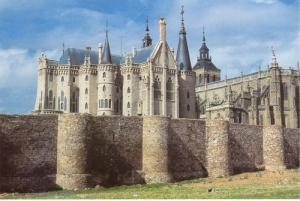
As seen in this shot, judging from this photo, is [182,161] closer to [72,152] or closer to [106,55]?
[72,152]

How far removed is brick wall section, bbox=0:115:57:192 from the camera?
2628 centimetres

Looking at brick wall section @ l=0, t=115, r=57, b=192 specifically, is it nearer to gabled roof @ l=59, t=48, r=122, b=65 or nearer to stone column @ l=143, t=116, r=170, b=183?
stone column @ l=143, t=116, r=170, b=183

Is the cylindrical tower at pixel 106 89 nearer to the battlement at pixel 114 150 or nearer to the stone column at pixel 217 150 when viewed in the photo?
the battlement at pixel 114 150

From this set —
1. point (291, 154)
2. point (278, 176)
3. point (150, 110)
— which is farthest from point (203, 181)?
point (150, 110)

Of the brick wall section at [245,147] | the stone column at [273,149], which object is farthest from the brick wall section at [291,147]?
the brick wall section at [245,147]

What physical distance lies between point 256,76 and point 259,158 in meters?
49.0

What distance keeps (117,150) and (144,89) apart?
4671 cm

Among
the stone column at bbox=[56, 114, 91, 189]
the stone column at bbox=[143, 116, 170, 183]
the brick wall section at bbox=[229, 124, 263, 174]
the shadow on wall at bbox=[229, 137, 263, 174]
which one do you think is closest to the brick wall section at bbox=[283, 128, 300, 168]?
the brick wall section at bbox=[229, 124, 263, 174]

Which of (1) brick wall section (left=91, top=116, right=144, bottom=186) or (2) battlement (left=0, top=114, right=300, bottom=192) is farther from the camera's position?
(1) brick wall section (left=91, top=116, right=144, bottom=186)

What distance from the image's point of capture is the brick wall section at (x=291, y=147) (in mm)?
39812

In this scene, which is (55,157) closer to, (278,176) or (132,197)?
(132,197)

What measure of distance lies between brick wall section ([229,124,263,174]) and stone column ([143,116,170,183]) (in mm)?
5836

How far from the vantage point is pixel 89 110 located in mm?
76750

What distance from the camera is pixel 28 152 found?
2698 cm
